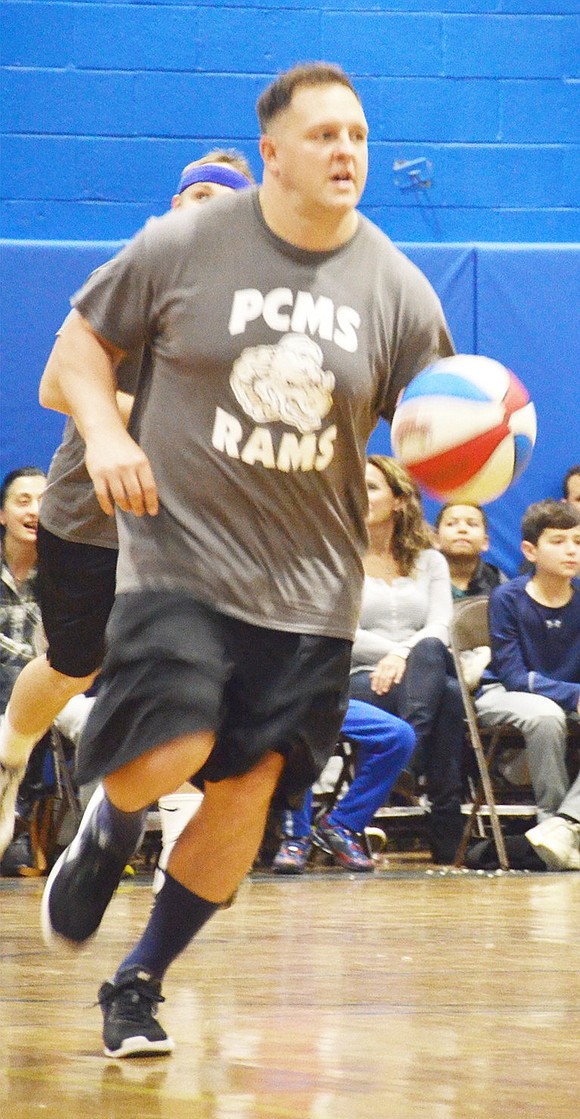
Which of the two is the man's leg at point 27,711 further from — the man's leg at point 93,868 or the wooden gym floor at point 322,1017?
the man's leg at point 93,868

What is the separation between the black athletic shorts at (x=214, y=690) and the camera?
2438mm

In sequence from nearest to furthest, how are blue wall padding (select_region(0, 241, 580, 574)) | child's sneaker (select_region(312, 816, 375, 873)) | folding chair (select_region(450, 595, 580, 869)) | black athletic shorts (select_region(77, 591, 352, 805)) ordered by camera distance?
black athletic shorts (select_region(77, 591, 352, 805))
child's sneaker (select_region(312, 816, 375, 873))
folding chair (select_region(450, 595, 580, 869))
blue wall padding (select_region(0, 241, 580, 574))

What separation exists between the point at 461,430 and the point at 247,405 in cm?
37

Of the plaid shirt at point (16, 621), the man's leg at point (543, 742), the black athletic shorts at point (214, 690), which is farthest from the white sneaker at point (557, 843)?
the black athletic shorts at point (214, 690)

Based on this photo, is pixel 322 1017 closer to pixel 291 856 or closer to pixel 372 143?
pixel 291 856

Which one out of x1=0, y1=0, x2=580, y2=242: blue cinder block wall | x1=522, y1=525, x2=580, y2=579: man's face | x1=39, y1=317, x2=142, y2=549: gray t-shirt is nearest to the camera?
x1=39, y1=317, x2=142, y2=549: gray t-shirt

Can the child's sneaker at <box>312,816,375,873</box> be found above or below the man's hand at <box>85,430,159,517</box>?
below

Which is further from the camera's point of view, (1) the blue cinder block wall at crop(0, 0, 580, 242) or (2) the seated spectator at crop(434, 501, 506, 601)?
(1) the blue cinder block wall at crop(0, 0, 580, 242)

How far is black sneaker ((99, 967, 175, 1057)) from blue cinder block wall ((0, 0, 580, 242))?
19.5 feet

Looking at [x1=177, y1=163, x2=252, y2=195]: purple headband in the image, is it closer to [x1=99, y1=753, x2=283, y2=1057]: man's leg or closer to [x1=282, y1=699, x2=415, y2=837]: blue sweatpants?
[x1=99, y1=753, x2=283, y2=1057]: man's leg

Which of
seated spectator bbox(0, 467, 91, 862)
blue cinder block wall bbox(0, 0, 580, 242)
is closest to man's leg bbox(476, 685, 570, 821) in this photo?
seated spectator bbox(0, 467, 91, 862)

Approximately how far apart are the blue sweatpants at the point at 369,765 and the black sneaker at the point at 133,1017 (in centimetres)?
356

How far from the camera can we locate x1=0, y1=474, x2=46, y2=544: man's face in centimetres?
638

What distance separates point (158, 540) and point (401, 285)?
0.63 m
